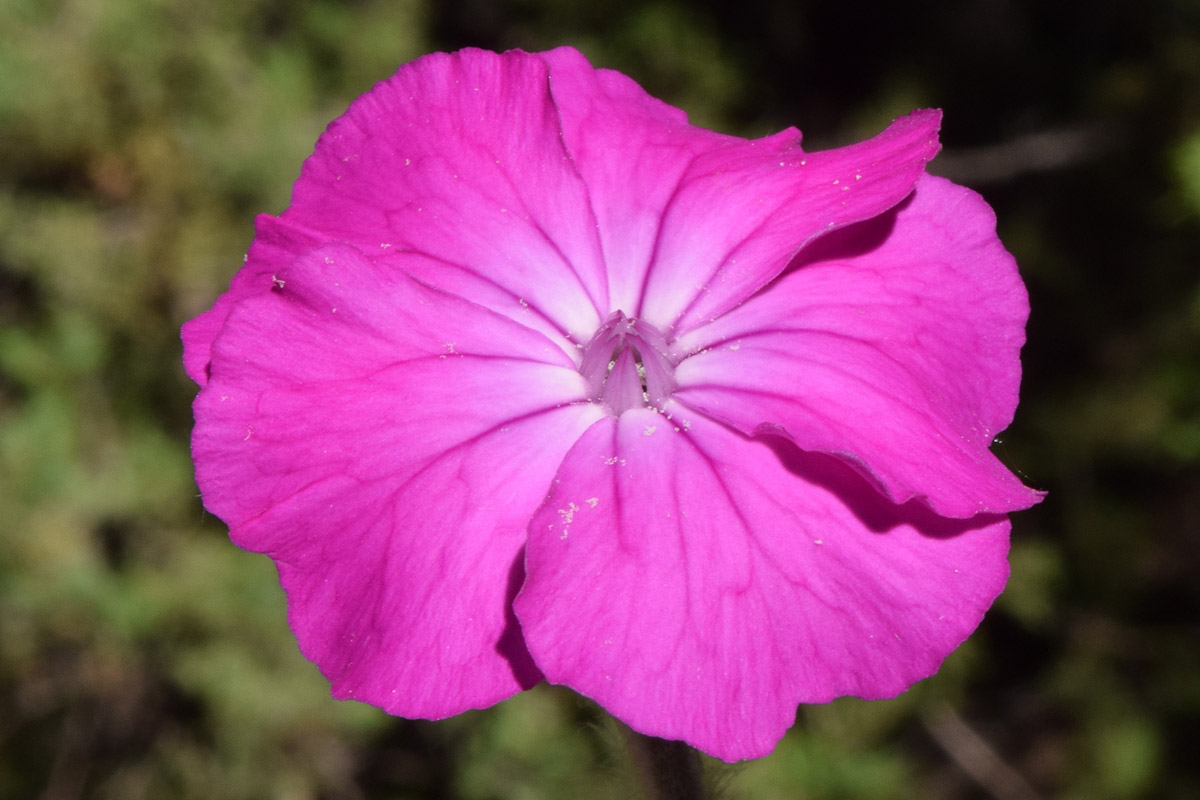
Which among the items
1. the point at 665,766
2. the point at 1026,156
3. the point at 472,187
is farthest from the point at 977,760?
the point at 472,187

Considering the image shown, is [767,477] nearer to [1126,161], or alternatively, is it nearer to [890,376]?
[890,376]

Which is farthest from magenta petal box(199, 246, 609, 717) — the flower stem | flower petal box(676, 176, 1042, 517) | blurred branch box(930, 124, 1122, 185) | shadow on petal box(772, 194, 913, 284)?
blurred branch box(930, 124, 1122, 185)

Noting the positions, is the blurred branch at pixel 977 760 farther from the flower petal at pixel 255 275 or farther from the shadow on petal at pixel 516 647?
the flower petal at pixel 255 275

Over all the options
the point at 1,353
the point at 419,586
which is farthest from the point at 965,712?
the point at 1,353

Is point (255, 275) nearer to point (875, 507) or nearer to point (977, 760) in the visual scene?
point (875, 507)

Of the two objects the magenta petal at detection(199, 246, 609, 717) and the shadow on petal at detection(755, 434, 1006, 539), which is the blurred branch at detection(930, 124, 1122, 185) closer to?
the shadow on petal at detection(755, 434, 1006, 539)

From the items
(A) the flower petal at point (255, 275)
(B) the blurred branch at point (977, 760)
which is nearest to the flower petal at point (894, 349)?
(A) the flower petal at point (255, 275)
